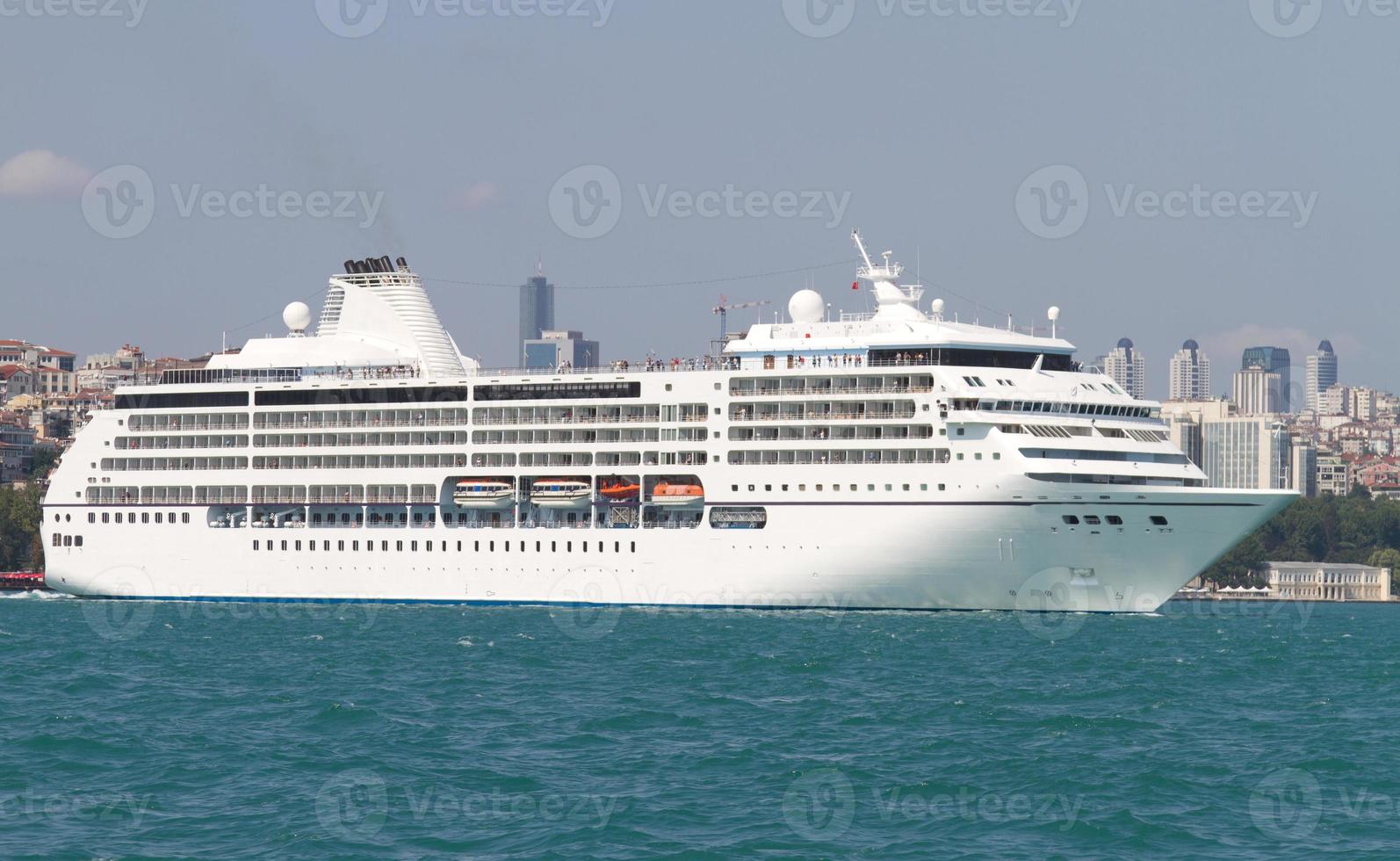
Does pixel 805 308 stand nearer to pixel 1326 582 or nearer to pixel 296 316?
pixel 296 316

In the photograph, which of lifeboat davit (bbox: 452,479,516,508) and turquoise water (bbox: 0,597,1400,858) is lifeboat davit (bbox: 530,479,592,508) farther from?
turquoise water (bbox: 0,597,1400,858)

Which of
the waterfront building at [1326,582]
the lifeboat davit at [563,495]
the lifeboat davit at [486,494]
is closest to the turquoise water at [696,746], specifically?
the lifeboat davit at [563,495]

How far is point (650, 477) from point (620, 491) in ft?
3.91

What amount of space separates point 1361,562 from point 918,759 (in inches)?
5861

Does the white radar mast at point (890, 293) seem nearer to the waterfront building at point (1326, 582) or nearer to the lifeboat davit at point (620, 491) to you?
the lifeboat davit at point (620, 491)

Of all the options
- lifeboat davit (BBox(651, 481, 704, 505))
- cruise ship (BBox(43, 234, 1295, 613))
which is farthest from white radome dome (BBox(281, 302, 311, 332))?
lifeboat davit (BBox(651, 481, 704, 505))

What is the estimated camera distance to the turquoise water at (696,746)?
2634 centimetres

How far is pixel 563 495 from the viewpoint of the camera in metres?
68.7

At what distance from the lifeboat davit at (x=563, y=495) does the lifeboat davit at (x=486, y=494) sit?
107cm

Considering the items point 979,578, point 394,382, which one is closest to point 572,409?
point 394,382

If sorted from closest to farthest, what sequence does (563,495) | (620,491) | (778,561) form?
1. (778,561)
2. (620,491)
3. (563,495)

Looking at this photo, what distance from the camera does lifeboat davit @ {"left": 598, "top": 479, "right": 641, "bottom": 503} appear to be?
68125 millimetres

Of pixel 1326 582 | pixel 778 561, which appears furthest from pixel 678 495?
pixel 1326 582

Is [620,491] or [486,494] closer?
[620,491]
